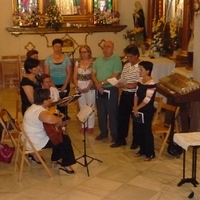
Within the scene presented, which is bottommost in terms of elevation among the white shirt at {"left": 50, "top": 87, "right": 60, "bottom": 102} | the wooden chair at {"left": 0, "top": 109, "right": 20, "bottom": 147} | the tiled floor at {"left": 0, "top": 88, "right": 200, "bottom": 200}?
the tiled floor at {"left": 0, "top": 88, "right": 200, "bottom": 200}

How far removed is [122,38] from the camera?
12117 millimetres

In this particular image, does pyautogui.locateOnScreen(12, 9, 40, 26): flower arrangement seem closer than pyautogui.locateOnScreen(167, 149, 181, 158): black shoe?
No

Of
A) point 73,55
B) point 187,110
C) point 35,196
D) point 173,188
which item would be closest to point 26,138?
point 35,196

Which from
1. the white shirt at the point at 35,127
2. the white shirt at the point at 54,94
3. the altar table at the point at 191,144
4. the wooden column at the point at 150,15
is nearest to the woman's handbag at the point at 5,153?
the white shirt at the point at 35,127

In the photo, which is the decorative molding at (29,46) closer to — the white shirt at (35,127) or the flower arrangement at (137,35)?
the flower arrangement at (137,35)

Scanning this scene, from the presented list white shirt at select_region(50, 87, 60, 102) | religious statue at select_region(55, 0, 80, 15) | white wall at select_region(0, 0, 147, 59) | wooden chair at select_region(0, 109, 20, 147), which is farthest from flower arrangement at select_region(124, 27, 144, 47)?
wooden chair at select_region(0, 109, 20, 147)

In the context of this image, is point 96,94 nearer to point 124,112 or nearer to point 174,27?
point 124,112

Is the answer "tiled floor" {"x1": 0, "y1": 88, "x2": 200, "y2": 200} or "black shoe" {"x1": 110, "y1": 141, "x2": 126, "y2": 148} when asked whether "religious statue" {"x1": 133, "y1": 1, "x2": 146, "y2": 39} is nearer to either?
"black shoe" {"x1": 110, "y1": 141, "x2": 126, "y2": 148}

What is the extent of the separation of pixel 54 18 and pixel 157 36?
9.84 feet

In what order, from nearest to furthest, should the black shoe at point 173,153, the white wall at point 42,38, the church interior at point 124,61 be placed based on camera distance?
the church interior at point 124,61
the black shoe at point 173,153
the white wall at point 42,38

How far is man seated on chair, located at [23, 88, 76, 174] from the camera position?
212 inches

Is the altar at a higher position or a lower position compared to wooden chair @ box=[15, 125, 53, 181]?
higher

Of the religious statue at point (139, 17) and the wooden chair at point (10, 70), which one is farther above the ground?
the religious statue at point (139, 17)

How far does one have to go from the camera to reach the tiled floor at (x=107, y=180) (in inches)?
202
